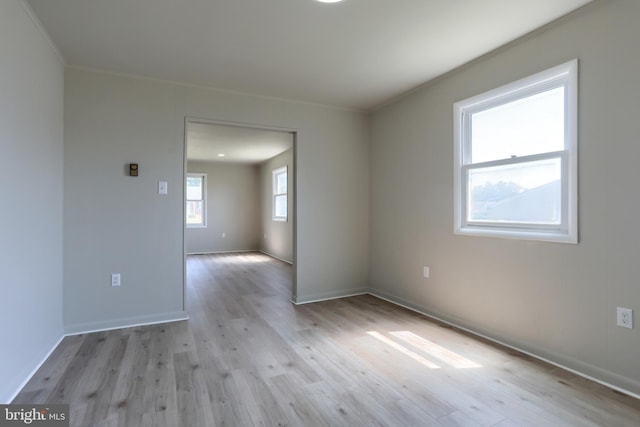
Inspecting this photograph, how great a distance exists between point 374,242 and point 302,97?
2.06 metres

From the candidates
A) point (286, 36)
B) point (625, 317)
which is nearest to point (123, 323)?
point (286, 36)

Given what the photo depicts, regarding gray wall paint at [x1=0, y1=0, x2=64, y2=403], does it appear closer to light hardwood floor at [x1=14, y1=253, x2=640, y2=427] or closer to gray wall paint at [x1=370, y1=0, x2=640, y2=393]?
light hardwood floor at [x1=14, y1=253, x2=640, y2=427]

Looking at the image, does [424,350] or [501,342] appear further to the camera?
[501,342]

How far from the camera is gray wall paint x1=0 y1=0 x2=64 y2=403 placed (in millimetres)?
1788

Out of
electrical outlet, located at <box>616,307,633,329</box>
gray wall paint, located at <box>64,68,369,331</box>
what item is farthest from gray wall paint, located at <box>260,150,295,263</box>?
electrical outlet, located at <box>616,307,633,329</box>

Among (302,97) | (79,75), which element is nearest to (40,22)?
(79,75)

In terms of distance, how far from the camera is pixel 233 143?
19.7 ft

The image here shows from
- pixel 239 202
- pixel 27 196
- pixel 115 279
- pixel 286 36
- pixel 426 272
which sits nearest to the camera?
pixel 27 196

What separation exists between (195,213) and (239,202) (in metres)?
1.15

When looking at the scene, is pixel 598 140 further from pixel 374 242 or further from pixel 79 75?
pixel 79 75

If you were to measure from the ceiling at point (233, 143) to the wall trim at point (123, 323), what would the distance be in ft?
8.00

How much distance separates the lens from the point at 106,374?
2178 millimetres

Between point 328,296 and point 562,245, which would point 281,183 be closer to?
point 328,296

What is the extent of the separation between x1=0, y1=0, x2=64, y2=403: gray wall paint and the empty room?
0.07ft
